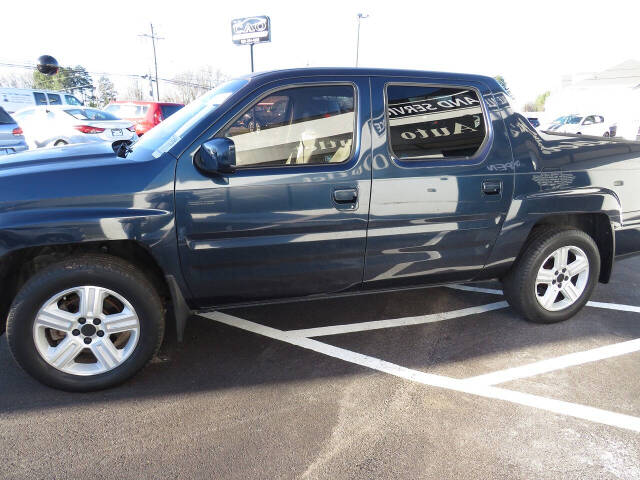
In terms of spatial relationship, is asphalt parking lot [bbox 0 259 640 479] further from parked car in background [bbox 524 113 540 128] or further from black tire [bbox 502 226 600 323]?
parked car in background [bbox 524 113 540 128]

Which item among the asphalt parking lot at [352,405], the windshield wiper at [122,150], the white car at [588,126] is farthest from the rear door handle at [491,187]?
the white car at [588,126]

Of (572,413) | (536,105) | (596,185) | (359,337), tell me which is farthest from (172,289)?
(536,105)

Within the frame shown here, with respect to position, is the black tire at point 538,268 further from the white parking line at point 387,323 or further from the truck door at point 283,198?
the truck door at point 283,198

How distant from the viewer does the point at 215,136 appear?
255 cm

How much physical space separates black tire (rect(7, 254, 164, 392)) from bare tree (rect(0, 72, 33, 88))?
3365 inches

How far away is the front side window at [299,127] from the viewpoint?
2637mm

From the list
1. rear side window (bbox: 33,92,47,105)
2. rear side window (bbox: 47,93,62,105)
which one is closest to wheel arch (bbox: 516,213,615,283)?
rear side window (bbox: 47,93,62,105)

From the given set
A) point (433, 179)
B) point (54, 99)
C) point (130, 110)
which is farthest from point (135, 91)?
point (433, 179)

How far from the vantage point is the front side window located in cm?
264

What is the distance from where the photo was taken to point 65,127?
10281 millimetres

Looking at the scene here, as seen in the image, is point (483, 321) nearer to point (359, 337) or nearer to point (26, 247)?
point (359, 337)

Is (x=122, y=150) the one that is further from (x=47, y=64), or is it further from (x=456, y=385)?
(x=47, y=64)

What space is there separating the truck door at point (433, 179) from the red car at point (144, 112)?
1068cm

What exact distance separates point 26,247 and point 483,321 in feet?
10.3
